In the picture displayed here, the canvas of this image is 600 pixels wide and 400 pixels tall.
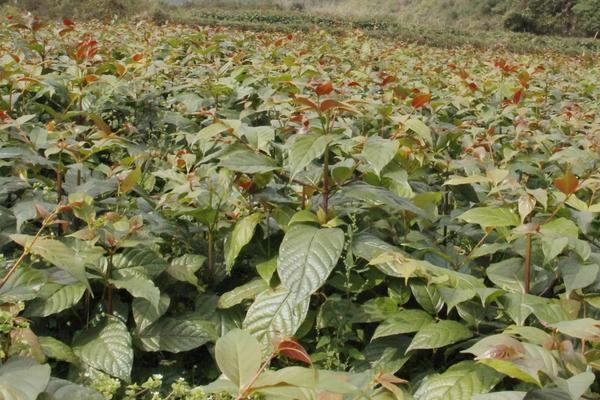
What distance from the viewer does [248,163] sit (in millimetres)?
1681

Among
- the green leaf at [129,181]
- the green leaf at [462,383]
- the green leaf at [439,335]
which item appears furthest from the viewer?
the green leaf at [129,181]

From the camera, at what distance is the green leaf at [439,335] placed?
1436 millimetres

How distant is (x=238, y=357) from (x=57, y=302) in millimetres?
693

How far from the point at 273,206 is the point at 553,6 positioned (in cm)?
3413

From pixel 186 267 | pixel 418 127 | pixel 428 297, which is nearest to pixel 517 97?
pixel 418 127

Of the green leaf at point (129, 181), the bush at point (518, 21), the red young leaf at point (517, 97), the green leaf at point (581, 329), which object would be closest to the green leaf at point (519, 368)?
the green leaf at point (581, 329)

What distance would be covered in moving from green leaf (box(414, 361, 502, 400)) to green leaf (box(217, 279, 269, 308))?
1.74ft

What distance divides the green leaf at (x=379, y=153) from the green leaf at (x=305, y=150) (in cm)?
11

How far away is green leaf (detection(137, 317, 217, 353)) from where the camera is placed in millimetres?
1626

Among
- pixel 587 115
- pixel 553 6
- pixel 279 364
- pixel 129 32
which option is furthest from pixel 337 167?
pixel 553 6

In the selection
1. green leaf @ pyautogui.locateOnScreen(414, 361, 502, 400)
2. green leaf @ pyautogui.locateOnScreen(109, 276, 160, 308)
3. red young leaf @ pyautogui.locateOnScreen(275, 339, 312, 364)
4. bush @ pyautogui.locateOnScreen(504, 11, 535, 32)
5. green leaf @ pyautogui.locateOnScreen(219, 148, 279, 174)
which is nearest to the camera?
red young leaf @ pyautogui.locateOnScreen(275, 339, 312, 364)

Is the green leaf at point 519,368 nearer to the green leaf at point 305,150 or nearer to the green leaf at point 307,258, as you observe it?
the green leaf at point 307,258

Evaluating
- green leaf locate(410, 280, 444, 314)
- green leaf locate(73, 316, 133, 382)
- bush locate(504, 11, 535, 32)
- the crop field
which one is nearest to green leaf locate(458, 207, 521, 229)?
the crop field

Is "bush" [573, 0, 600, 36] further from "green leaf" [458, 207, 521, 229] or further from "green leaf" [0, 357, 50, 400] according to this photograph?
"green leaf" [0, 357, 50, 400]
